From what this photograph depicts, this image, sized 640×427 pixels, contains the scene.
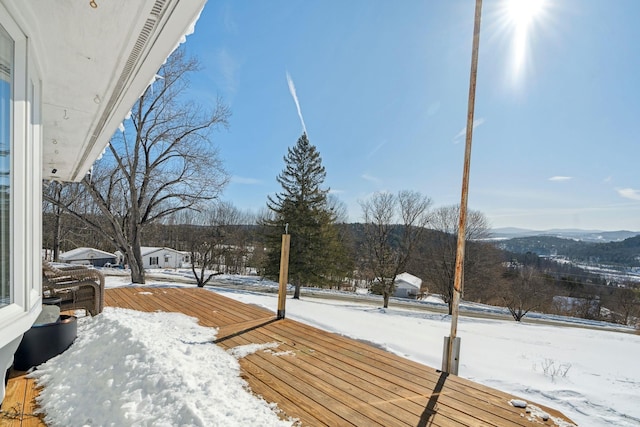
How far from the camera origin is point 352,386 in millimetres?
2262

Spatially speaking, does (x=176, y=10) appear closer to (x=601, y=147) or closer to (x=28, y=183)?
(x=28, y=183)

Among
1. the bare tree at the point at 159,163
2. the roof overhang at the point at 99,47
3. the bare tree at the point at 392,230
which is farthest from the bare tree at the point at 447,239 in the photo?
the roof overhang at the point at 99,47

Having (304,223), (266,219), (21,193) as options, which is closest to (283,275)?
(21,193)

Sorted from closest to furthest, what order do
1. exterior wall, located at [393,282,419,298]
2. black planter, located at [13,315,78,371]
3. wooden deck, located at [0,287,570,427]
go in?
wooden deck, located at [0,287,570,427]
black planter, located at [13,315,78,371]
exterior wall, located at [393,282,419,298]

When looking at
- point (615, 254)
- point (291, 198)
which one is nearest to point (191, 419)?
point (291, 198)

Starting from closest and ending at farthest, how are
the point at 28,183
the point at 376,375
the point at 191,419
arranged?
the point at 28,183 < the point at 191,419 < the point at 376,375

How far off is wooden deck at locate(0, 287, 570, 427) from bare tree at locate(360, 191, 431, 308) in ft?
45.9

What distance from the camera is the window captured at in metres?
1.26

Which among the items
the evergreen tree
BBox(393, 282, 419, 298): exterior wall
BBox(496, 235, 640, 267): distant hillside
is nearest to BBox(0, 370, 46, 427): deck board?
the evergreen tree

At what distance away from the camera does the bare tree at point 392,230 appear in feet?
55.7

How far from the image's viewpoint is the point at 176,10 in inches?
49.0

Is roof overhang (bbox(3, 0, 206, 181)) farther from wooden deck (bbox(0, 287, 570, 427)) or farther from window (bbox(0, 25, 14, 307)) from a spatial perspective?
wooden deck (bbox(0, 287, 570, 427))

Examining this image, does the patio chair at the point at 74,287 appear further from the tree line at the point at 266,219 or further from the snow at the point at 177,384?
the tree line at the point at 266,219

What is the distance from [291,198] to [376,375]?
44.3 feet
